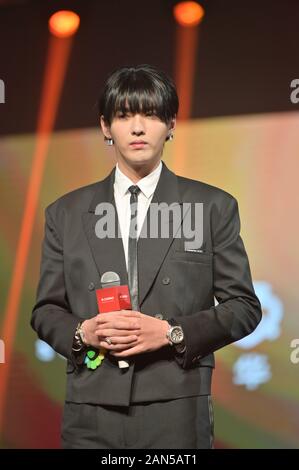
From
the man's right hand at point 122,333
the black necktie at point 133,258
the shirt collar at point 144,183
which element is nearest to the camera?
the man's right hand at point 122,333

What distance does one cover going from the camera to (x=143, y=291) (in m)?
2.15

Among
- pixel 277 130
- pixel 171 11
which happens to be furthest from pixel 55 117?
pixel 277 130

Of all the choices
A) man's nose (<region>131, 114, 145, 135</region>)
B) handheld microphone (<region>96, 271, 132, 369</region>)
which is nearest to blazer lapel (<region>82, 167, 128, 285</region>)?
handheld microphone (<region>96, 271, 132, 369</region>)

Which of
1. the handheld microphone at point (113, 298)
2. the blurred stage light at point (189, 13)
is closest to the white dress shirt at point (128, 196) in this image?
the handheld microphone at point (113, 298)

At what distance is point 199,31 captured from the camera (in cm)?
366

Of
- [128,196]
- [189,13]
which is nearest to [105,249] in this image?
[128,196]

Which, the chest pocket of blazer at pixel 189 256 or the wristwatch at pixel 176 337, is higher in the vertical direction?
the chest pocket of blazer at pixel 189 256

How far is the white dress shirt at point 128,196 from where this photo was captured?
2.24m

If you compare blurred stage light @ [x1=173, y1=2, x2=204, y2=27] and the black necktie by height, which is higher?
blurred stage light @ [x1=173, y1=2, x2=204, y2=27]

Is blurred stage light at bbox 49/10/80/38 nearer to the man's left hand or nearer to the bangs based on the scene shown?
the bangs

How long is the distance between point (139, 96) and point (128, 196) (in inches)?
11.5

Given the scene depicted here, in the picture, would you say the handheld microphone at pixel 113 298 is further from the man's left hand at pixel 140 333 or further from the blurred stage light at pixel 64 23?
the blurred stage light at pixel 64 23

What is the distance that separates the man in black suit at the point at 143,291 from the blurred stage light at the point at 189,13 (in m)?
1.44

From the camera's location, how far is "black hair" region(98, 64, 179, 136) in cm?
223
